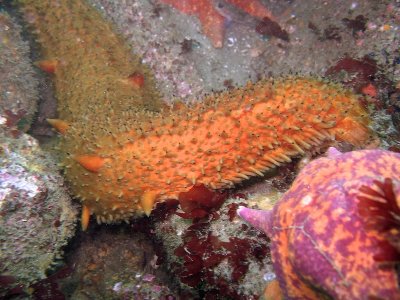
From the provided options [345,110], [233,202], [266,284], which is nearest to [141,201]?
[233,202]

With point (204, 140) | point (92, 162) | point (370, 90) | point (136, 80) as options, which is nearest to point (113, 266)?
point (92, 162)

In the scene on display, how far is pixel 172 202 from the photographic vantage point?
2.96 meters

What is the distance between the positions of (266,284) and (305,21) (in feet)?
11.7

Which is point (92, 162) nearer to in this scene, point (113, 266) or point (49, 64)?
point (113, 266)

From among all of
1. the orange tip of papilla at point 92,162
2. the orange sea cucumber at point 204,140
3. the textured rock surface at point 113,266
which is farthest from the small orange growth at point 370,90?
the textured rock surface at point 113,266

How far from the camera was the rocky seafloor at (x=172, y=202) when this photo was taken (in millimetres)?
2625

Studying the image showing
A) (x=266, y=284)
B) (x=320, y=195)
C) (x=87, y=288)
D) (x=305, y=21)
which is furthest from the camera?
(x=305, y=21)

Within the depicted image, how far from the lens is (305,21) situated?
4.43 meters

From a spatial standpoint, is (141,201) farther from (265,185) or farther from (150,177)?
(265,185)

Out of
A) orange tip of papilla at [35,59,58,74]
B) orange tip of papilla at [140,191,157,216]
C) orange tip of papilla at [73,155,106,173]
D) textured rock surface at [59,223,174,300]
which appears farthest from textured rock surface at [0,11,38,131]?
orange tip of papilla at [140,191,157,216]

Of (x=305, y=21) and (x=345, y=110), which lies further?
(x=305, y=21)

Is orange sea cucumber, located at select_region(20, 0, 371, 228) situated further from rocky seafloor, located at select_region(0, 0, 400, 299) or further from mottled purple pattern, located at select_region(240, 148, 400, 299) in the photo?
mottled purple pattern, located at select_region(240, 148, 400, 299)

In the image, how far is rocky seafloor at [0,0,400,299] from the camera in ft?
8.61

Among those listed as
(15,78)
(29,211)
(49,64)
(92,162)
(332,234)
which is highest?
(332,234)
